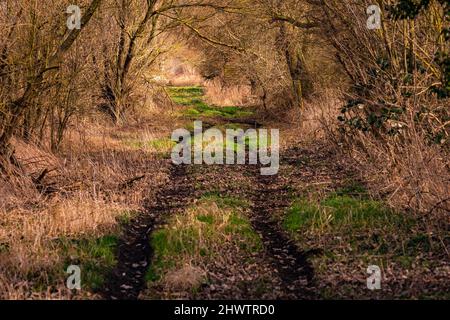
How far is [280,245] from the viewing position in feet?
31.8

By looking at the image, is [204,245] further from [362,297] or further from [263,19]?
[263,19]

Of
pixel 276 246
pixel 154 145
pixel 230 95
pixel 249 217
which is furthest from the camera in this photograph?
pixel 230 95

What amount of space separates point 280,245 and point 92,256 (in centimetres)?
271

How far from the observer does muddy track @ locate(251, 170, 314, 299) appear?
8.06 m

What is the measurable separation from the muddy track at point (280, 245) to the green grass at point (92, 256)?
2.17m

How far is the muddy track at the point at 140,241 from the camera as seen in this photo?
794 centimetres

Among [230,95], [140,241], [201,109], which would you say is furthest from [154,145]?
[230,95]

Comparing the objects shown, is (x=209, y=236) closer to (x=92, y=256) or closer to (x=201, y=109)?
(x=92, y=256)

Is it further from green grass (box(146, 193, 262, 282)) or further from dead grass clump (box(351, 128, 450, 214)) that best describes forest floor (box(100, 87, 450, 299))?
dead grass clump (box(351, 128, 450, 214))

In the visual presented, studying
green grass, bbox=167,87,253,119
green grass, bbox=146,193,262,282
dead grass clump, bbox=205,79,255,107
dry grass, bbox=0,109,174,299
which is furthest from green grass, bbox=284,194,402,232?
dead grass clump, bbox=205,79,255,107

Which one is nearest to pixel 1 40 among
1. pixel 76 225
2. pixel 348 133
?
pixel 76 225

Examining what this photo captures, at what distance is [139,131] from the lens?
2144 cm
